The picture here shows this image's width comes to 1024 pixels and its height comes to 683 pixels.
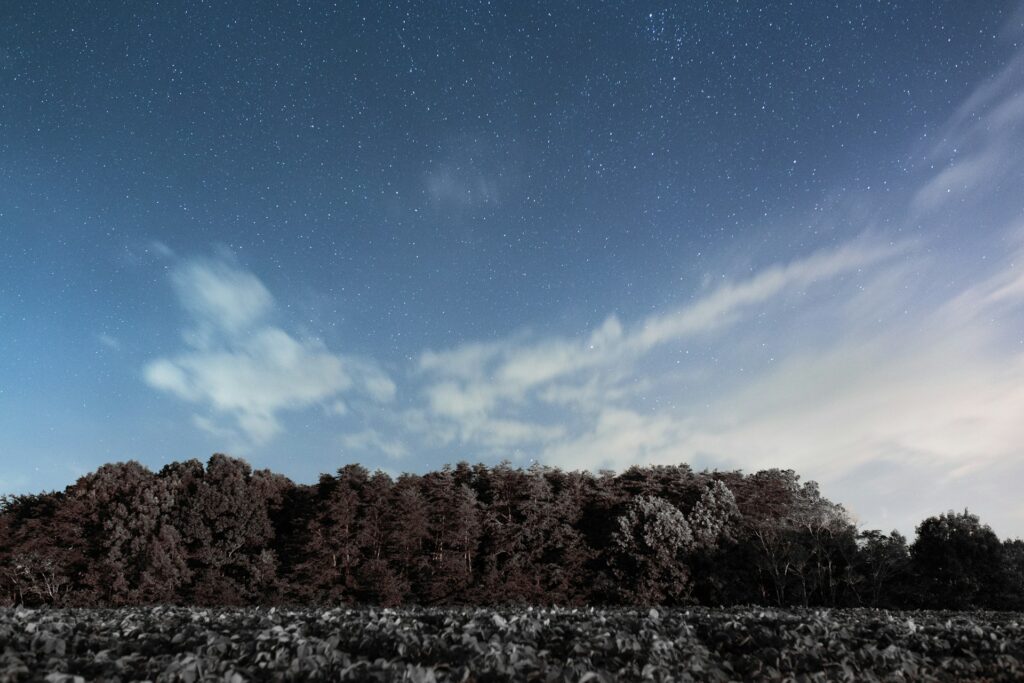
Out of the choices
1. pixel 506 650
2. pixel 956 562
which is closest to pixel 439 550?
pixel 956 562

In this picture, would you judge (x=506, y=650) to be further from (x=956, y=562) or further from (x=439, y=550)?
(x=956, y=562)

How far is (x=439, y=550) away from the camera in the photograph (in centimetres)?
4953

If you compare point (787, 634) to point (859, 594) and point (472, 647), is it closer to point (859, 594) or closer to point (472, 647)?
point (472, 647)

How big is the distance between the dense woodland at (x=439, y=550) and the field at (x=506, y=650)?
35.1 metres

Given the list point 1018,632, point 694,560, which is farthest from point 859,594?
point 1018,632

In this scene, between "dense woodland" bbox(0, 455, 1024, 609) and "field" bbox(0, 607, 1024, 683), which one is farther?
"dense woodland" bbox(0, 455, 1024, 609)

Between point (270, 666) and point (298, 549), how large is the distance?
1731 inches

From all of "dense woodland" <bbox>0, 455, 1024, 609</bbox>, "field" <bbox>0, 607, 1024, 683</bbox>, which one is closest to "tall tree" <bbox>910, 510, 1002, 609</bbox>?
"dense woodland" <bbox>0, 455, 1024, 609</bbox>

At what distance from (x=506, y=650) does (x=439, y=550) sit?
1698 inches

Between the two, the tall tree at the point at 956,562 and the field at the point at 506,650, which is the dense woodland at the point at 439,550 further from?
the field at the point at 506,650

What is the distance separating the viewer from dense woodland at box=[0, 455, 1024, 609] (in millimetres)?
44531

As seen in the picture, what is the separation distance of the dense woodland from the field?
35.1 meters

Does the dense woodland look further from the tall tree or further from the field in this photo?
the field

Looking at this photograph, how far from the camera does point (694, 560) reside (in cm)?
4697
